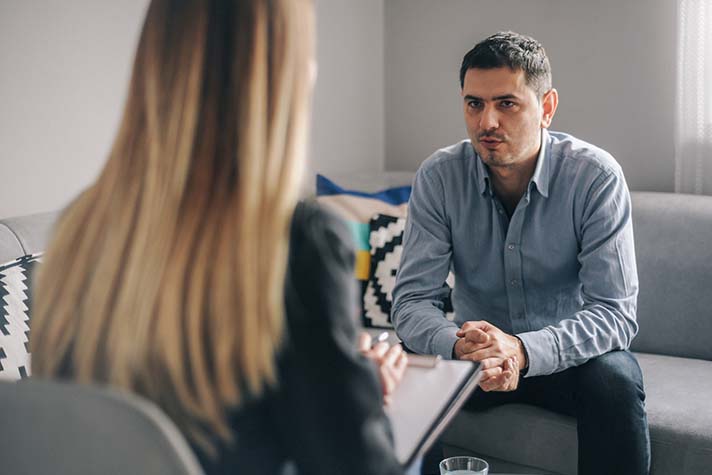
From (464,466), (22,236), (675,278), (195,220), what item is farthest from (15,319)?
(675,278)

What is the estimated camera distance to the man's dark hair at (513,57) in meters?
1.98

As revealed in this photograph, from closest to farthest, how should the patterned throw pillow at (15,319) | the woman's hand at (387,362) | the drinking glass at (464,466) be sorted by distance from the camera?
the woman's hand at (387,362) < the drinking glass at (464,466) < the patterned throw pillow at (15,319)

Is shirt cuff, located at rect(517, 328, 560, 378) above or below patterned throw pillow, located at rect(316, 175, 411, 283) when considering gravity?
below

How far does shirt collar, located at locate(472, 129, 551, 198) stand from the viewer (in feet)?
6.46

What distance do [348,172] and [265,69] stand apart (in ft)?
7.78

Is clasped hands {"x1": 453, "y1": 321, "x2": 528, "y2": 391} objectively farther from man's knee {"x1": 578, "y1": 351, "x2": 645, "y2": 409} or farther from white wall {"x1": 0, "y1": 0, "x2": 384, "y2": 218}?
white wall {"x1": 0, "y1": 0, "x2": 384, "y2": 218}

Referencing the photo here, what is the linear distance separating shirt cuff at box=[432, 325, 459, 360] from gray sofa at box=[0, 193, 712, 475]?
0.78ft

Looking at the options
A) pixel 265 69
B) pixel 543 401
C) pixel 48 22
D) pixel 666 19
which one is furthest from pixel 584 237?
pixel 48 22

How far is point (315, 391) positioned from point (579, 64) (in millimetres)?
2267

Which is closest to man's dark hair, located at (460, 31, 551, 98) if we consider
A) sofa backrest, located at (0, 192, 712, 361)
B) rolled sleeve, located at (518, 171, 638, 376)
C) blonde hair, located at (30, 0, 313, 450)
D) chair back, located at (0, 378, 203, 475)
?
rolled sleeve, located at (518, 171, 638, 376)

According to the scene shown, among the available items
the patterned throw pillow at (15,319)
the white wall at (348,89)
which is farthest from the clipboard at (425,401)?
the white wall at (348,89)

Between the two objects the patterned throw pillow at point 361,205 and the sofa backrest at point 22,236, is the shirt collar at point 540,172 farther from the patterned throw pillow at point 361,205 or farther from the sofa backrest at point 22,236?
the sofa backrest at point 22,236

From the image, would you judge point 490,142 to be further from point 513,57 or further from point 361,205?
point 361,205

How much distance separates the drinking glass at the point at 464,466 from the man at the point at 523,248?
30 centimetres
